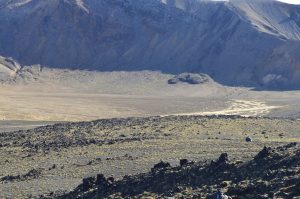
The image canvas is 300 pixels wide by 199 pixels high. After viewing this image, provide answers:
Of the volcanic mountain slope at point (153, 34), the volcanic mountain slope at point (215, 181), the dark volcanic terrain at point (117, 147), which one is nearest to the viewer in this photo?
the volcanic mountain slope at point (215, 181)

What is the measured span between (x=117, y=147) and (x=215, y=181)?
21439 millimetres

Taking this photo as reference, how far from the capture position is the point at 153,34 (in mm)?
174250

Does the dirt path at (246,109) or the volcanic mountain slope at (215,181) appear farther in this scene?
the dirt path at (246,109)

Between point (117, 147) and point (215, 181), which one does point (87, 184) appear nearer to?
point (215, 181)

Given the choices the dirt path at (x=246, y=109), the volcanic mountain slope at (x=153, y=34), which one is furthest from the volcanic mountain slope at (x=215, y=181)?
the volcanic mountain slope at (x=153, y=34)

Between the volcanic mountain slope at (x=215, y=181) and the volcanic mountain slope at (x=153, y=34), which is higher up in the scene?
the volcanic mountain slope at (x=153, y=34)

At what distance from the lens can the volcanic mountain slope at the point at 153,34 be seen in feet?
524

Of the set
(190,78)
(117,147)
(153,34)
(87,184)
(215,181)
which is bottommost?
(87,184)

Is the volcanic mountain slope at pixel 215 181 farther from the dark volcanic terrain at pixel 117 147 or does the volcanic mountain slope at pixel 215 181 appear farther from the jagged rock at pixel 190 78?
the jagged rock at pixel 190 78

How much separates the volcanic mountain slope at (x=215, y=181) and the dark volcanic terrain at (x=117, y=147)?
0.30 m

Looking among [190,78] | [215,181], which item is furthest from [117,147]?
[190,78]

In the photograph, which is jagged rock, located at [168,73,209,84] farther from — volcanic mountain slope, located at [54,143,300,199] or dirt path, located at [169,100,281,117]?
volcanic mountain slope, located at [54,143,300,199]

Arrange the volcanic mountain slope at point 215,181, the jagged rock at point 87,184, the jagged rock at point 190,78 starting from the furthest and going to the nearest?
1. the jagged rock at point 190,78
2. the jagged rock at point 87,184
3. the volcanic mountain slope at point 215,181

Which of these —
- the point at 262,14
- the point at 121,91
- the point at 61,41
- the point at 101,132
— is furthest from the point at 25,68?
the point at 101,132
